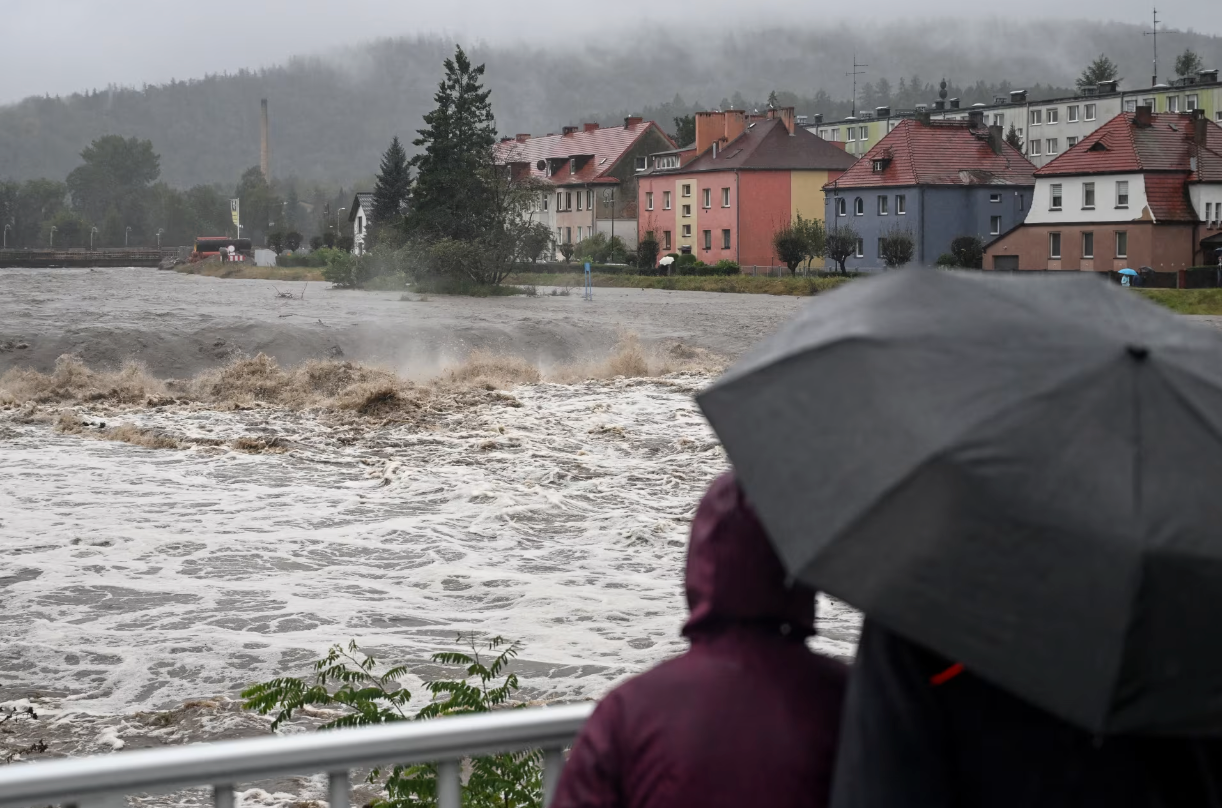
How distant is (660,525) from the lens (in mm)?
17609

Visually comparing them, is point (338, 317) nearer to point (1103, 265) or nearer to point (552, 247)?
point (1103, 265)

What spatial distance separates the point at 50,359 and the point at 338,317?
12111 millimetres

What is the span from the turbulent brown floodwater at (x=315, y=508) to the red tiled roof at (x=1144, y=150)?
28661 mm

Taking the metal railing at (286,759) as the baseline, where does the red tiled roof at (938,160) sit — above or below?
above

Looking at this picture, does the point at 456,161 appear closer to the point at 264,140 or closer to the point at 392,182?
the point at 392,182

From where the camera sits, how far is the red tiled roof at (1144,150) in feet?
199

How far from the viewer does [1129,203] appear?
198 ft

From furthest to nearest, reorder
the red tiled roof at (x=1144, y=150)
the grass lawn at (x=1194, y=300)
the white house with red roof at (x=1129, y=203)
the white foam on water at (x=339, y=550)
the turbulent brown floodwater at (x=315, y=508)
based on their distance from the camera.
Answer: the red tiled roof at (x=1144, y=150), the white house with red roof at (x=1129, y=203), the grass lawn at (x=1194, y=300), the white foam on water at (x=339, y=550), the turbulent brown floodwater at (x=315, y=508)

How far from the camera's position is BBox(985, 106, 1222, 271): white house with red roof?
5906 centimetres

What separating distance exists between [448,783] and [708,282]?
6491 centimetres

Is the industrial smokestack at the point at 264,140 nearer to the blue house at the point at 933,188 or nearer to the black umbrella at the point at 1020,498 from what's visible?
the blue house at the point at 933,188

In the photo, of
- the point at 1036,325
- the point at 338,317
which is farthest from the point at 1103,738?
the point at 338,317

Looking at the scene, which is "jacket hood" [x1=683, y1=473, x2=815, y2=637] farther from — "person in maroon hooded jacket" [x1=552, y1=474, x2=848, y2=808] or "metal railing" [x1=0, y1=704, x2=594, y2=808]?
"metal railing" [x1=0, y1=704, x2=594, y2=808]

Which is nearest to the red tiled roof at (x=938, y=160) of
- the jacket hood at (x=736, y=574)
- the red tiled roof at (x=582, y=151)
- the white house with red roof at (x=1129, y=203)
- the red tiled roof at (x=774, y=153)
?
the red tiled roof at (x=774, y=153)
